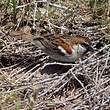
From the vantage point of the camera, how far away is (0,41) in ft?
18.0

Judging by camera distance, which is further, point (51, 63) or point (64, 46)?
point (64, 46)

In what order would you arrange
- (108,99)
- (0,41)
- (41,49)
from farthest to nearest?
1. (0,41)
2. (41,49)
3. (108,99)

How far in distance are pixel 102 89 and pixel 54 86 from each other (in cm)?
76

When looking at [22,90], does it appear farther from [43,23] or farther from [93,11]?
[93,11]

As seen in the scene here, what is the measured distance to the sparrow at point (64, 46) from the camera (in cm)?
485

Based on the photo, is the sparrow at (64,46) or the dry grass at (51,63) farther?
the sparrow at (64,46)

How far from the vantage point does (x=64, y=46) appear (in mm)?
4969

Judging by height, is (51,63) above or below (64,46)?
below

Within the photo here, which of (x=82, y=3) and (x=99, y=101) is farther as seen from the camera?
(x=82, y=3)

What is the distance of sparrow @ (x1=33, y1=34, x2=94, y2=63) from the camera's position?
4848 mm

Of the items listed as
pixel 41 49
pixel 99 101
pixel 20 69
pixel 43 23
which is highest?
pixel 43 23

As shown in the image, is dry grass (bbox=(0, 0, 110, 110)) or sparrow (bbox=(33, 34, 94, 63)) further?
sparrow (bbox=(33, 34, 94, 63))

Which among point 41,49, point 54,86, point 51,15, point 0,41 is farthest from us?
point 51,15

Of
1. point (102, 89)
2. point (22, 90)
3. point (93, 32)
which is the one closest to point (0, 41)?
point (22, 90)
